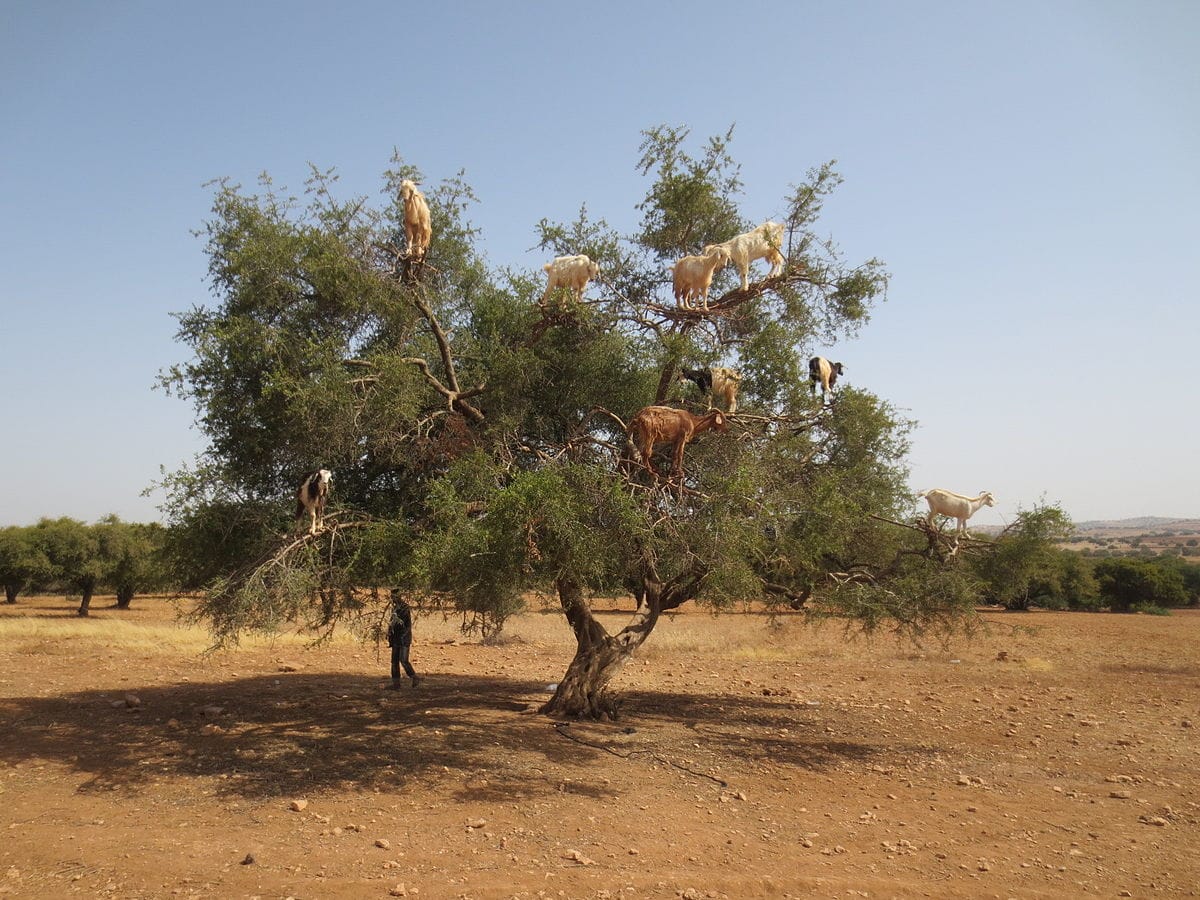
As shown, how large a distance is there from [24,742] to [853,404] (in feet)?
39.8

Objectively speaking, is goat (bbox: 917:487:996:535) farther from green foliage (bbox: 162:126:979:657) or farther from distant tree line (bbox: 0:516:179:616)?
distant tree line (bbox: 0:516:179:616)

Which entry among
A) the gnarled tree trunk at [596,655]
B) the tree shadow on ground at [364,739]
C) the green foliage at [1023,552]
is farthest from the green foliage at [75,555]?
the green foliage at [1023,552]

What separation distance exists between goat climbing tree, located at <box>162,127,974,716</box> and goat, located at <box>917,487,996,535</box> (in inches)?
28.0

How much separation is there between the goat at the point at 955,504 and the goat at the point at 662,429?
14.5 feet

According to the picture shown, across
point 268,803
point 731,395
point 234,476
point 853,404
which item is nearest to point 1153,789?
point 853,404

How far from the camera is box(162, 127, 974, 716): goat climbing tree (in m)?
8.73

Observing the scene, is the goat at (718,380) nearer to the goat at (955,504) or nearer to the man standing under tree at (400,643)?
the goat at (955,504)

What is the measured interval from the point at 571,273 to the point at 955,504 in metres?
6.44

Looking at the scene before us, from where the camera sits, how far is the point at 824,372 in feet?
33.5

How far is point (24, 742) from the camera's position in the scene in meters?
10.5

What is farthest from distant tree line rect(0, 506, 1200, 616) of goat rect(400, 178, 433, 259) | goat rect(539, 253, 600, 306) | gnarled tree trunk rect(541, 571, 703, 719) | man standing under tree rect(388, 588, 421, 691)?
goat rect(539, 253, 600, 306)

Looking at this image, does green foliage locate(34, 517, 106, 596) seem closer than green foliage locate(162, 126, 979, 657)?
No

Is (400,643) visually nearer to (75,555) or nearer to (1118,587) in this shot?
(75,555)

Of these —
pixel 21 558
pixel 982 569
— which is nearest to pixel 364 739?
pixel 982 569
